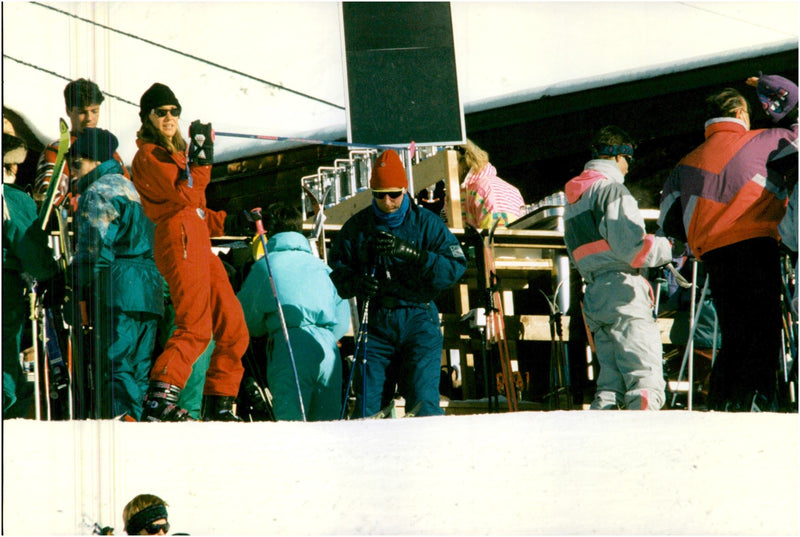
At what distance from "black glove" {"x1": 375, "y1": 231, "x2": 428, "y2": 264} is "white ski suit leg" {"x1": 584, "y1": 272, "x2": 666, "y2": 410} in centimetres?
108

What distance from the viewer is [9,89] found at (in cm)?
1039

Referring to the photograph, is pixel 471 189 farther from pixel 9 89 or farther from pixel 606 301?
pixel 9 89

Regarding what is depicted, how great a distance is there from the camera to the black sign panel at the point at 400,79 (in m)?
7.84

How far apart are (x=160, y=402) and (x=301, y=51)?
6.43 metres

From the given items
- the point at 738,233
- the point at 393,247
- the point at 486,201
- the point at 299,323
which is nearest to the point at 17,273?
the point at 299,323

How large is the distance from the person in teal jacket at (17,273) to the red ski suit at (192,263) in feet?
1.92

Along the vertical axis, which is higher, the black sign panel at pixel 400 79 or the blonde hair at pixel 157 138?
the black sign panel at pixel 400 79

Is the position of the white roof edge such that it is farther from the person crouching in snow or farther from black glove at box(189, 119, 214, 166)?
black glove at box(189, 119, 214, 166)

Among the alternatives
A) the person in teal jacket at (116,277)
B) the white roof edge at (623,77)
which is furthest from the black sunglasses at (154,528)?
the white roof edge at (623,77)

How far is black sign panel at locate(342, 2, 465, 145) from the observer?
7.84 meters

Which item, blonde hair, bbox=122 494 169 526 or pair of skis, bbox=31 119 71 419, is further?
pair of skis, bbox=31 119 71 419

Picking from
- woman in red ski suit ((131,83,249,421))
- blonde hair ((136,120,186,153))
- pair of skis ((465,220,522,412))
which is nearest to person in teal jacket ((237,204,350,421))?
woman in red ski suit ((131,83,249,421))

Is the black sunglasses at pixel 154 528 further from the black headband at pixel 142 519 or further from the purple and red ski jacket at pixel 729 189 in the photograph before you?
the purple and red ski jacket at pixel 729 189

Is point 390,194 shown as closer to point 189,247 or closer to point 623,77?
point 189,247
